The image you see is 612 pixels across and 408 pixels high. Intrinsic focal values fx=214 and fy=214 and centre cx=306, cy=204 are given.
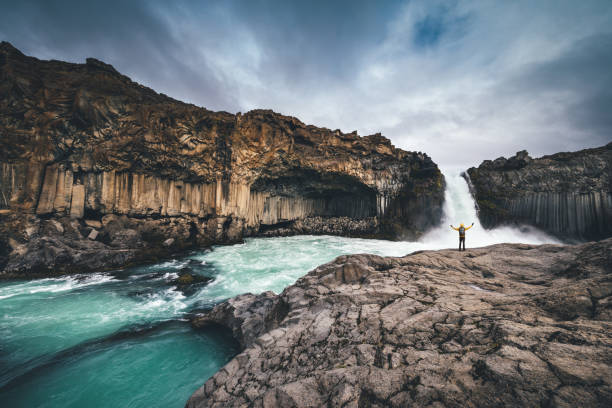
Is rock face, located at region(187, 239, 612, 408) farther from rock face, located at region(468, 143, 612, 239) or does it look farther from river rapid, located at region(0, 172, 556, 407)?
rock face, located at region(468, 143, 612, 239)

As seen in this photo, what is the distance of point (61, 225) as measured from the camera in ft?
42.4

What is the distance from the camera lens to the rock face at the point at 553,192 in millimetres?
21344

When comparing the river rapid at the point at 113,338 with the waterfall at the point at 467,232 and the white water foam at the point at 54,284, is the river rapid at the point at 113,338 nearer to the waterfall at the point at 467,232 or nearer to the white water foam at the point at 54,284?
the white water foam at the point at 54,284

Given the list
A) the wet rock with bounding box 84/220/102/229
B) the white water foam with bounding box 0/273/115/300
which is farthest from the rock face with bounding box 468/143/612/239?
the wet rock with bounding box 84/220/102/229

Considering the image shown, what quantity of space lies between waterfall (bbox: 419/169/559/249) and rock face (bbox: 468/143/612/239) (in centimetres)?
88

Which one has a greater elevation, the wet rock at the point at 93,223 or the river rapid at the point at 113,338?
the wet rock at the point at 93,223

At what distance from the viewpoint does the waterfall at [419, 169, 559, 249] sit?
2322cm

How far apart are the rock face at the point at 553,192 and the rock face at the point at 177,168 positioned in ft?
20.4

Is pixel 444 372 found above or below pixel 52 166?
below

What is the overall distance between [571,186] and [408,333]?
33111mm

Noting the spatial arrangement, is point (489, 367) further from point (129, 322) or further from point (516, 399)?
point (129, 322)

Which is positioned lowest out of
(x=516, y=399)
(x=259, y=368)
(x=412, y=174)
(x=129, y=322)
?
(x=129, y=322)

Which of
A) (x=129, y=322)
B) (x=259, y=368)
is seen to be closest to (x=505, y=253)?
(x=259, y=368)

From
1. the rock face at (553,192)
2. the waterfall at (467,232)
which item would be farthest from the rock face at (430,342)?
the rock face at (553,192)
